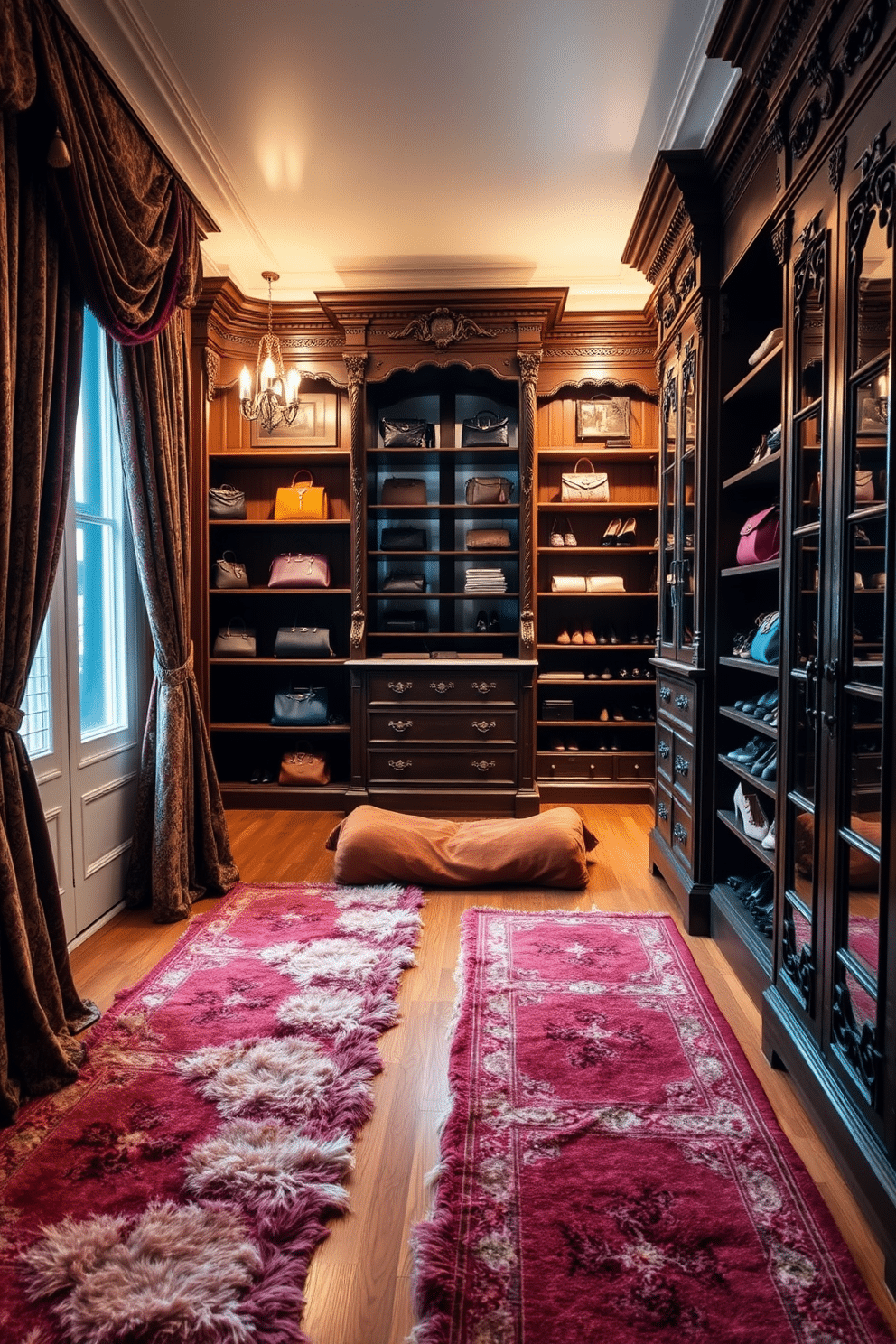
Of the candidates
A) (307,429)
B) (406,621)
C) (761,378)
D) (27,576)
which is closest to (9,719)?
(27,576)

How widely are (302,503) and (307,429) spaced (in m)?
0.50

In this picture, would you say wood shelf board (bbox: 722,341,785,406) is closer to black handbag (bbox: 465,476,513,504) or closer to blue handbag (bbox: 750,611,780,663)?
blue handbag (bbox: 750,611,780,663)

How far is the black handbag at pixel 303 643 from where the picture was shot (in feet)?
16.6

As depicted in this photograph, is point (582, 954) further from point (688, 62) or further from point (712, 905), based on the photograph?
point (688, 62)

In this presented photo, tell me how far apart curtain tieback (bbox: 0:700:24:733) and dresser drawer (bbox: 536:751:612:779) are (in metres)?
3.52

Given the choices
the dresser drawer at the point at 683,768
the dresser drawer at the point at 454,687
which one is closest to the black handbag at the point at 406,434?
the dresser drawer at the point at 454,687

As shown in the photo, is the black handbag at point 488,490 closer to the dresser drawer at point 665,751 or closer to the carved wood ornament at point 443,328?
the carved wood ornament at point 443,328

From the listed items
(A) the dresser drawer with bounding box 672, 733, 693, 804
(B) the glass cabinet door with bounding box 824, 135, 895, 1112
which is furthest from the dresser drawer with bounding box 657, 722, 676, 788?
(B) the glass cabinet door with bounding box 824, 135, 895, 1112

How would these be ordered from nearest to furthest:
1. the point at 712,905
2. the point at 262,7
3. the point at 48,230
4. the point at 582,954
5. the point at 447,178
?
the point at 48,230 → the point at 262,7 → the point at 582,954 → the point at 712,905 → the point at 447,178

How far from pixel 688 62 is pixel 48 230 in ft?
7.48

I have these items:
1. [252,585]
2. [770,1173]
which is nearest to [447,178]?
[252,585]

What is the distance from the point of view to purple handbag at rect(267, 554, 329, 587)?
501 centimetres

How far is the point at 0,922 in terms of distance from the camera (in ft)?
6.74

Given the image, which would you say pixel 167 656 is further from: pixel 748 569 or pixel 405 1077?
pixel 748 569
